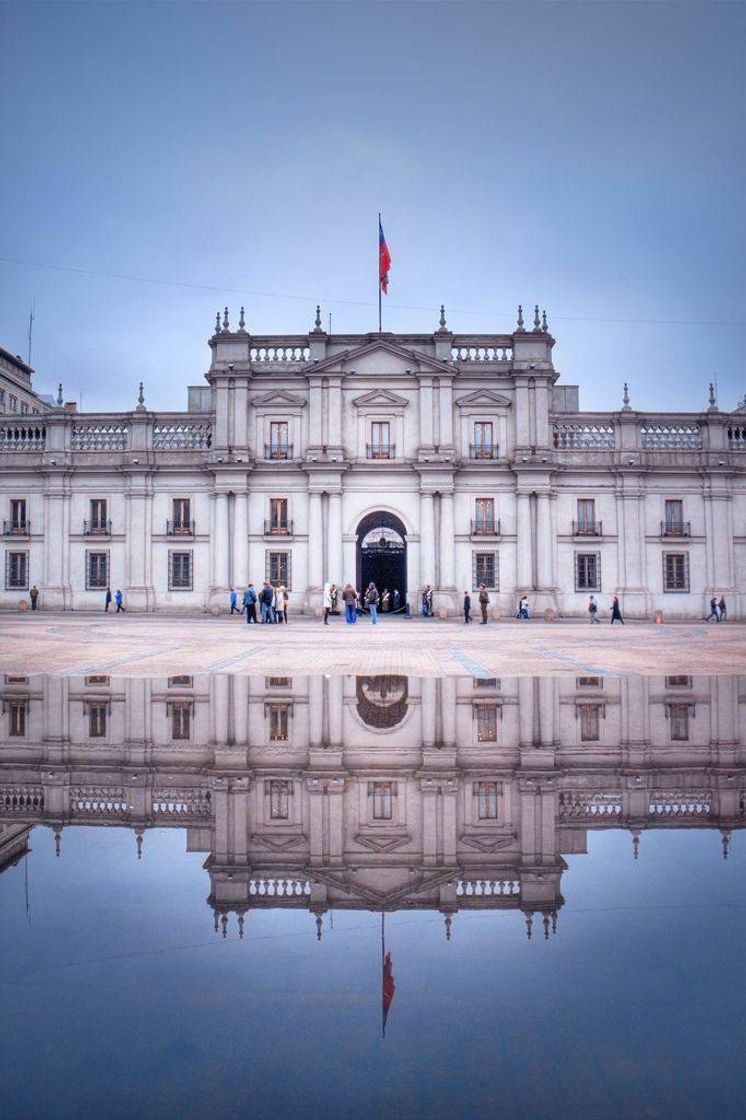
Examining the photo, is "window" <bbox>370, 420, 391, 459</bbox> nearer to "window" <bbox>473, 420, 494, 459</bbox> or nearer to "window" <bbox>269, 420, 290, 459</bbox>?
"window" <bbox>269, 420, 290, 459</bbox>

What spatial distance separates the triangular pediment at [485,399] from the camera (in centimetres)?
3941

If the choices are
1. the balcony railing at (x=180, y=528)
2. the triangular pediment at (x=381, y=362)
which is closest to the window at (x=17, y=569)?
the balcony railing at (x=180, y=528)

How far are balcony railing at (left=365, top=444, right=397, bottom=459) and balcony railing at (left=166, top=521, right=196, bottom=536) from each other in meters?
9.91

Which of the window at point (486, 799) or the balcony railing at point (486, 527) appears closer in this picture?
the window at point (486, 799)

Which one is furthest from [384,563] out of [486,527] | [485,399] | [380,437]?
[485,399]

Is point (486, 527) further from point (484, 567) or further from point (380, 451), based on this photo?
point (380, 451)

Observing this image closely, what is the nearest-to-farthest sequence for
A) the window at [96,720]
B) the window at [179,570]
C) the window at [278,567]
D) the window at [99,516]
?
the window at [96,720] < the window at [278,567] < the window at [179,570] < the window at [99,516]

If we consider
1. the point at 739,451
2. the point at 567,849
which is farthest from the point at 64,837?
the point at 739,451

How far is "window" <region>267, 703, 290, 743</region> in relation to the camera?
796cm

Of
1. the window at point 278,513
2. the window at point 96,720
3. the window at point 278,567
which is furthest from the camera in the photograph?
the window at point 278,513

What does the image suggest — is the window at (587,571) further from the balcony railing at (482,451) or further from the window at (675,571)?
the balcony railing at (482,451)

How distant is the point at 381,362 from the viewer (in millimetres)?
39500

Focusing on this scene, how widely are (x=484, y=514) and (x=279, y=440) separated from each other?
37.4 ft

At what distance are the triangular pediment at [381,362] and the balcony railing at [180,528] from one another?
33.7 feet
